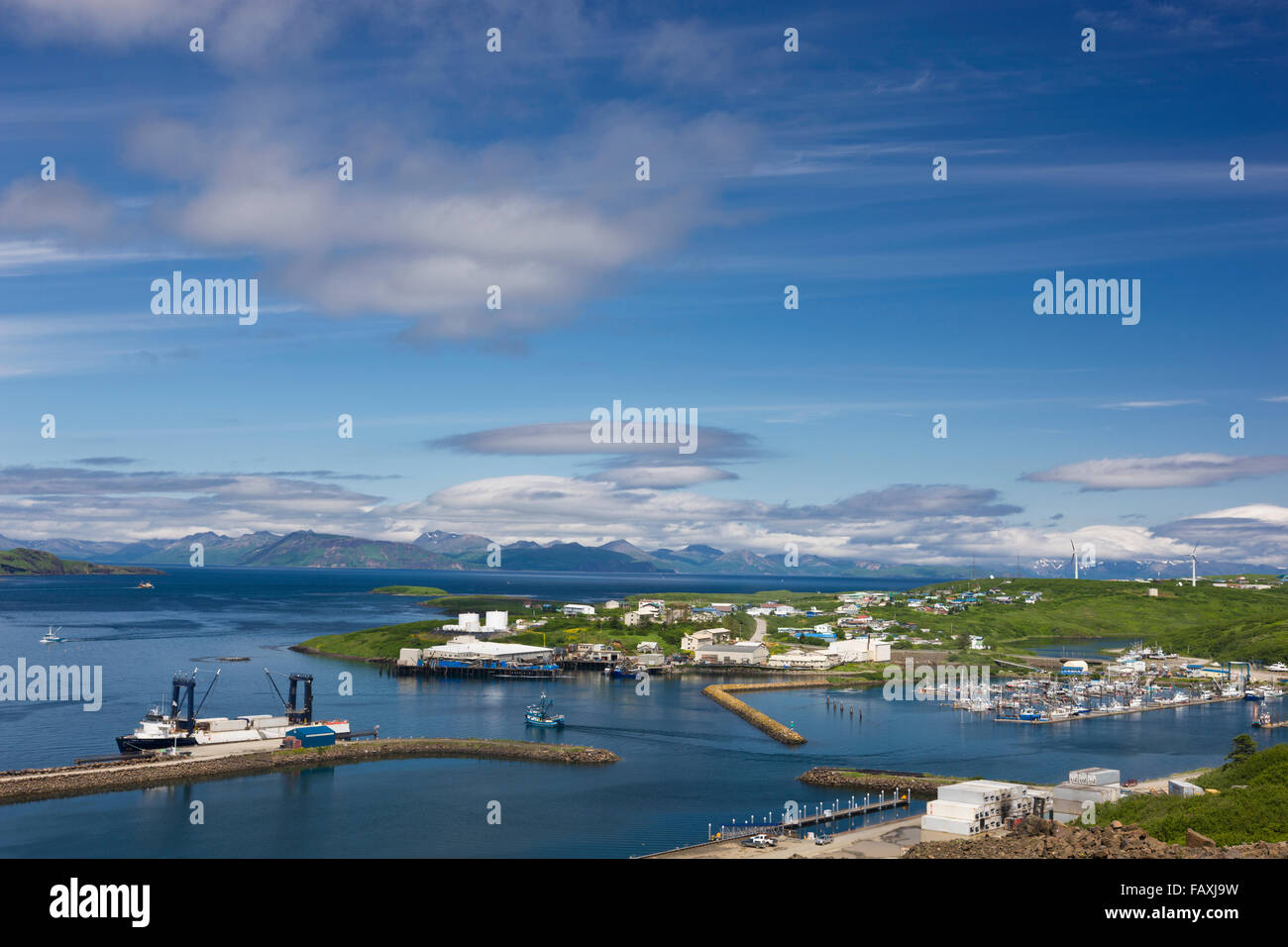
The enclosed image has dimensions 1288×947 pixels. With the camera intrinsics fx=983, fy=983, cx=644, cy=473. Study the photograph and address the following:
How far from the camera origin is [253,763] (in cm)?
4950

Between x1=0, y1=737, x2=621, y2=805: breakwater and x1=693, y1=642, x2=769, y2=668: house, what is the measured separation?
42389mm

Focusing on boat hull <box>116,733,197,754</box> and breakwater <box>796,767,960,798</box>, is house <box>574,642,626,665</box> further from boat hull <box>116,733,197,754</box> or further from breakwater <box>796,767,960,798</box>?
breakwater <box>796,767,960,798</box>

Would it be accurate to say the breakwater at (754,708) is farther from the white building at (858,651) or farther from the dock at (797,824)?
the dock at (797,824)

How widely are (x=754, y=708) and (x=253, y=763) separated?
34.2 m

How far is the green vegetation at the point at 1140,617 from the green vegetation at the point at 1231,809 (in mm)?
70514

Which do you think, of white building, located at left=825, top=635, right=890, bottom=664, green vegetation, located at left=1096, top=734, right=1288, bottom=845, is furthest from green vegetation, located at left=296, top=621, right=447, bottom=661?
green vegetation, located at left=1096, top=734, right=1288, bottom=845

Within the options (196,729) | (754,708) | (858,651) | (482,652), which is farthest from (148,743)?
(858,651)

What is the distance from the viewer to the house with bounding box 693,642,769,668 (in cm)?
9621

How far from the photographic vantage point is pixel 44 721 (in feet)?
194

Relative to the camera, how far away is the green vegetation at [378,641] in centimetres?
9700

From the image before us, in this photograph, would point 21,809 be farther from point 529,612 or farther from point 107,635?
point 529,612

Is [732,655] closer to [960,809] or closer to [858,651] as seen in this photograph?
[858,651]
